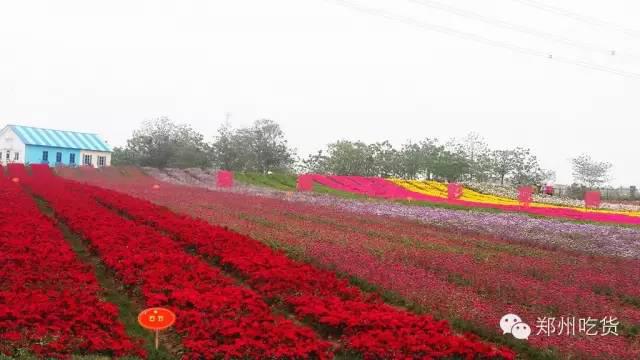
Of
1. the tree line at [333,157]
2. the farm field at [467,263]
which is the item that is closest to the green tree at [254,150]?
the tree line at [333,157]

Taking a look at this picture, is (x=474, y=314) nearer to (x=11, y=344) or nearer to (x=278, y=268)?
(x=278, y=268)

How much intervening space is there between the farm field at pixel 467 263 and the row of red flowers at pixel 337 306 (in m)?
0.46

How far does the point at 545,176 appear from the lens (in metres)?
83.9

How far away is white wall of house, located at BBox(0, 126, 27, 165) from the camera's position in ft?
209

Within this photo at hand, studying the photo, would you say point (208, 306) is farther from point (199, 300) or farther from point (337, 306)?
point (337, 306)

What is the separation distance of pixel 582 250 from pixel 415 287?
368 inches

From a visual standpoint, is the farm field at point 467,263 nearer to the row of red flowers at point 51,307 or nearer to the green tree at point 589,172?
the row of red flowers at point 51,307

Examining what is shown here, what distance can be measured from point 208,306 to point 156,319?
2.09 metres

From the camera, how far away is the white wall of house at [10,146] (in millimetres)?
63719

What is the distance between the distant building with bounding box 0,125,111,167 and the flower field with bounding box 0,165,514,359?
54528 millimetres

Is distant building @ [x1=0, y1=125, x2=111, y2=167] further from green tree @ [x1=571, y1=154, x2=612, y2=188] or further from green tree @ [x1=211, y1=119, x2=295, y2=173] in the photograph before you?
green tree @ [x1=571, y1=154, x2=612, y2=188]

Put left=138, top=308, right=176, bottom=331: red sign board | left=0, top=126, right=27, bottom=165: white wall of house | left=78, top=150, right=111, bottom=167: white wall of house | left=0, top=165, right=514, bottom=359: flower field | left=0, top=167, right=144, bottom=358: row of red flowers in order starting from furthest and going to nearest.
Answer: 1. left=78, top=150, right=111, bottom=167: white wall of house
2. left=0, top=126, right=27, bottom=165: white wall of house
3. left=0, top=165, right=514, bottom=359: flower field
4. left=0, top=167, right=144, bottom=358: row of red flowers
5. left=138, top=308, right=176, bottom=331: red sign board

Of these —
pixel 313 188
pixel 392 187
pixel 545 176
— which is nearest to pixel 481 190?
pixel 392 187

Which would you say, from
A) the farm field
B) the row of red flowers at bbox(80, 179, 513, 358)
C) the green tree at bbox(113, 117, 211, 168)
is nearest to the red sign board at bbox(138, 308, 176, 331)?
the row of red flowers at bbox(80, 179, 513, 358)
